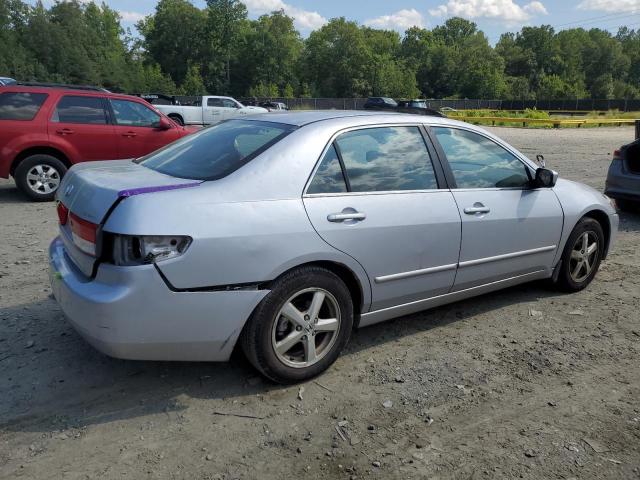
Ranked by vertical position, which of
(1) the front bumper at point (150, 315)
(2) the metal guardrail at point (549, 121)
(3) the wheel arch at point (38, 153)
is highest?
(2) the metal guardrail at point (549, 121)

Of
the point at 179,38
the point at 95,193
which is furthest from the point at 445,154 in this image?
the point at 179,38

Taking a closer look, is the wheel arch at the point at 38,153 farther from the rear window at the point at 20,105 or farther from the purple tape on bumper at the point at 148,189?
the purple tape on bumper at the point at 148,189

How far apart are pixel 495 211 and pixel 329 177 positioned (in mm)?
1455

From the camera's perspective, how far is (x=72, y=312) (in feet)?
9.82

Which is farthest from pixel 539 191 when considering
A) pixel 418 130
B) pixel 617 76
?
pixel 617 76

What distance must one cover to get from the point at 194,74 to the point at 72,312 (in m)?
95.8

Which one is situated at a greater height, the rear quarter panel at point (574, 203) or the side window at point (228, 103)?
the side window at point (228, 103)

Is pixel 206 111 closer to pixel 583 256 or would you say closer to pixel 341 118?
pixel 583 256

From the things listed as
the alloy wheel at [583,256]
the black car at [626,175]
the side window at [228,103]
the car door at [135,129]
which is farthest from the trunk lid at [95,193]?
the side window at [228,103]

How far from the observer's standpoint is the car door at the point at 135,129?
934 cm

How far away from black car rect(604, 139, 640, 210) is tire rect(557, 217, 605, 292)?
3525 mm

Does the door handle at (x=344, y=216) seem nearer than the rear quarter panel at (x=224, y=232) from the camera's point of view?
→ No

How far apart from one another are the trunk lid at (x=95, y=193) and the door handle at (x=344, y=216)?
0.80 m

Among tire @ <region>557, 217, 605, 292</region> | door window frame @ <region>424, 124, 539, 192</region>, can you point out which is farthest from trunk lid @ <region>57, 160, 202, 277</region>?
tire @ <region>557, 217, 605, 292</region>
